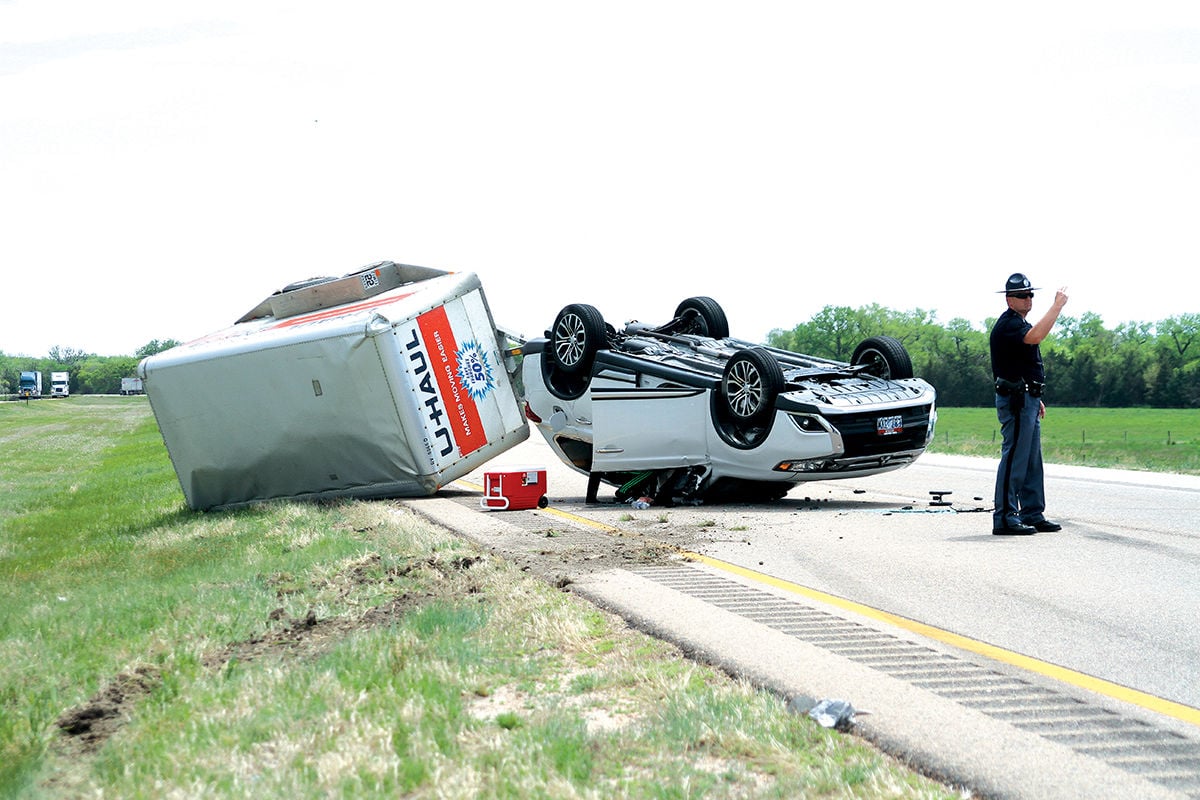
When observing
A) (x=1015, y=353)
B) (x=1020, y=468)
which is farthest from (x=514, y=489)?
(x=1015, y=353)

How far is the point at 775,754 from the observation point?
13.0ft

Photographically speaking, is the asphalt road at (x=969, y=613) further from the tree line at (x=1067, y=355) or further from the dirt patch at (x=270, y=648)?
the tree line at (x=1067, y=355)

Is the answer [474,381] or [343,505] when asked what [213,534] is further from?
[474,381]

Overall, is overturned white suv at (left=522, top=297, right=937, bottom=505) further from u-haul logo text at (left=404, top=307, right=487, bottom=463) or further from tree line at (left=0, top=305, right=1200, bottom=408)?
tree line at (left=0, top=305, right=1200, bottom=408)

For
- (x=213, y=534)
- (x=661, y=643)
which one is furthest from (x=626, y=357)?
(x=661, y=643)

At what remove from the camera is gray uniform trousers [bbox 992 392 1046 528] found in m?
9.91

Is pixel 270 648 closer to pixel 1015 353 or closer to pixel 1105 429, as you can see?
pixel 1015 353

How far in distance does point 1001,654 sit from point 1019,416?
477 cm

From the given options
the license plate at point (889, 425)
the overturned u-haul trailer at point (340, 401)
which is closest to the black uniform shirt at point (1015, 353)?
the license plate at point (889, 425)

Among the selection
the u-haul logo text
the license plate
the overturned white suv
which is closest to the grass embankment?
the overturned white suv

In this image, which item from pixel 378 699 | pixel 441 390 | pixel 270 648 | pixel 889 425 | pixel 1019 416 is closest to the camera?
pixel 378 699

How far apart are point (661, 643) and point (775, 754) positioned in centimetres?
192

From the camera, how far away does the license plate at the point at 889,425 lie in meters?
→ 12.4

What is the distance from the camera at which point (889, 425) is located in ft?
40.8
